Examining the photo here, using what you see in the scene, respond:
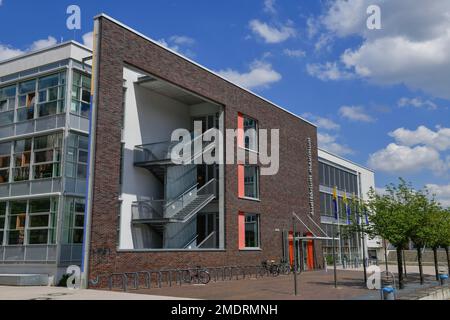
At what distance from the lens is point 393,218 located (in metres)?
19.8

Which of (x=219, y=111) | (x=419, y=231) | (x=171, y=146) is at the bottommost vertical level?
(x=419, y=231)

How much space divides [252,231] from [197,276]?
25.2ft

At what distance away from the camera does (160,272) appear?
2061cm

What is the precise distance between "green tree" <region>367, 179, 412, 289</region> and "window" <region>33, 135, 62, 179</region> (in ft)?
44.5

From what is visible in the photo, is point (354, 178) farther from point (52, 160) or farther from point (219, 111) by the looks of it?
Result: point (52, 160)

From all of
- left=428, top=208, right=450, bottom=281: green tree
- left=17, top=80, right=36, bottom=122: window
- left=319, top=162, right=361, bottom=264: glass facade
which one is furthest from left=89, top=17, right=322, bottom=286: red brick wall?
left=428, top=208, right=450, bottom=281: green tree

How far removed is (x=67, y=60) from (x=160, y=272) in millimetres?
10134

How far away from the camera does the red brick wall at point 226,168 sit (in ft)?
64.2

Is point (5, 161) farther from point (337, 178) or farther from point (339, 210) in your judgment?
point (337, 178)

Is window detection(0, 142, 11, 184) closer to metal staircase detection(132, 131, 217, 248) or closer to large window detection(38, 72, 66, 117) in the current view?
large window detection(38, 72, 66, 117)

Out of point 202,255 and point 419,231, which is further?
point 202,255

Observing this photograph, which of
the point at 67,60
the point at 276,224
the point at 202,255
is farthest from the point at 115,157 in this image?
the point at 276,224

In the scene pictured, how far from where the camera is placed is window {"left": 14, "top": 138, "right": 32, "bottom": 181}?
2314cm

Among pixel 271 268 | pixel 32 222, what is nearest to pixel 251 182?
pixel 271 268
